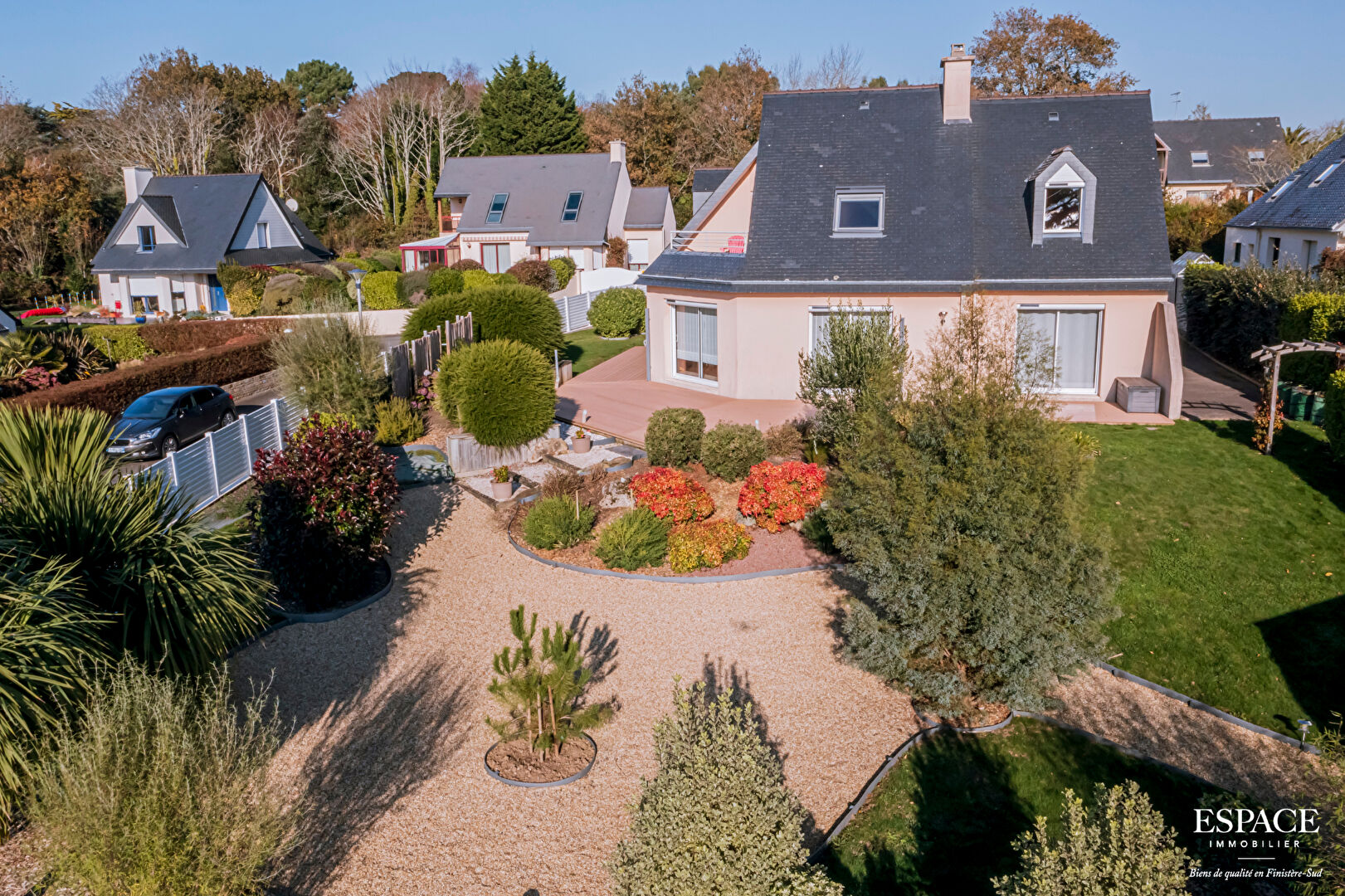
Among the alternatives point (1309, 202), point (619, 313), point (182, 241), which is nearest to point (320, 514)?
point (619, 313)

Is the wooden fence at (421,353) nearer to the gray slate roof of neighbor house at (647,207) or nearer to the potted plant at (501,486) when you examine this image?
the potted plant at (501,486)

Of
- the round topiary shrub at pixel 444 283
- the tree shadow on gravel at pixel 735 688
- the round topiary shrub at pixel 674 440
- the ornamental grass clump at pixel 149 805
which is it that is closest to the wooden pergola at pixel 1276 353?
the round topiary shrub at pixel 674 440

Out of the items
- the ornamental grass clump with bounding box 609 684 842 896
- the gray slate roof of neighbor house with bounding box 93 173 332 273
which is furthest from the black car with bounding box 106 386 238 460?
the gray slate roof of neighbor house with bounding box 93 173 332 273

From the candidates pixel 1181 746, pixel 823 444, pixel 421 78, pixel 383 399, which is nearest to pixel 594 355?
pixel 383 399

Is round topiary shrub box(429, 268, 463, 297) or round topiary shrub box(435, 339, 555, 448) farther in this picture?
round topiary shrub box(429, 268, 463, 297)

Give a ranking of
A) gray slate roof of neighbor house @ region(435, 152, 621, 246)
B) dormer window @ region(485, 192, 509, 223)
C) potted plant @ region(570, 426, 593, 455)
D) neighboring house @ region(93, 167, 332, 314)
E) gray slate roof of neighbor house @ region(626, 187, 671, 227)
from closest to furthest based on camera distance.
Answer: potted plant @ region(570, 426, 593, 455) < neighboring house @ region(93, 167, 332, 314) < gray slate roof of neighbor house @ region(435, 152, 621, 246) < dormer window @ region(485, 192, 509, 223) < gray slate roof of neighbor house @ region(626, 187, 671, 227)

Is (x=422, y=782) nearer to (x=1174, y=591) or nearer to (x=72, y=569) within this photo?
(x=72, y=569)

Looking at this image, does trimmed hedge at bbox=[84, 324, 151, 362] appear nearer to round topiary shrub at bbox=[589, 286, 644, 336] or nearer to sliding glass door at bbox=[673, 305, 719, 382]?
round topiary shrub at bbox=[589, 286, 644, 336]
